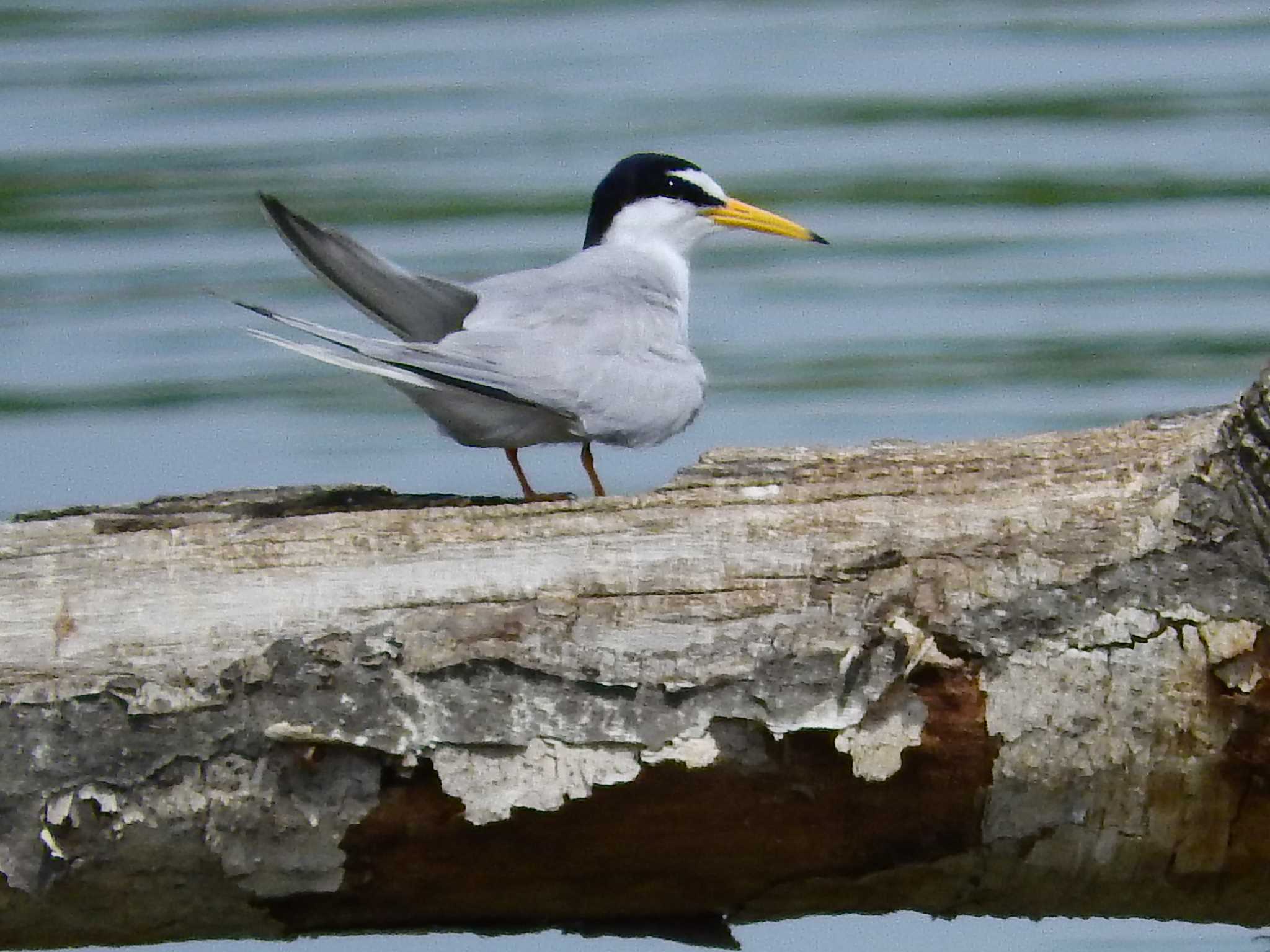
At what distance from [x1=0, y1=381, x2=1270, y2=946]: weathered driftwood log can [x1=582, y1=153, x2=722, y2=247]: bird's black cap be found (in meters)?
2.26

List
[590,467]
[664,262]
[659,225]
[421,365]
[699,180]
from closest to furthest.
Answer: [421,365]
[590,467]
[664,262]
[659,225]
[699,180]

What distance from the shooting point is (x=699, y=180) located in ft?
16.2

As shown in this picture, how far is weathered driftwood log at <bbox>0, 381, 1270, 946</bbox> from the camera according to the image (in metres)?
2.53

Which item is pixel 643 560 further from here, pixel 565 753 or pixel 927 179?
pixel 927 179

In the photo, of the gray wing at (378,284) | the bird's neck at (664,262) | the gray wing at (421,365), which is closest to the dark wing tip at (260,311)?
the gray wing at (421,365)

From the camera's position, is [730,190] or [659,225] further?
[730,190]

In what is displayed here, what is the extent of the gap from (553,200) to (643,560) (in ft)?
20.6

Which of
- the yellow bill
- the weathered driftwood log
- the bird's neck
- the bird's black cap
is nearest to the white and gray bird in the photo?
the bird's neck

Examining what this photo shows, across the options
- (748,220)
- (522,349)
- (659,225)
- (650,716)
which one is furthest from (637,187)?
(650,716)

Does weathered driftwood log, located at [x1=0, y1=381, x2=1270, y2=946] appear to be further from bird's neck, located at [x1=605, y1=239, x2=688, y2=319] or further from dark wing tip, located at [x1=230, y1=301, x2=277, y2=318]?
bird's neck, located at [x1=605, y1=239, x2=688, y2=319]

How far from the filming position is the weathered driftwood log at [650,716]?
253 centimetres

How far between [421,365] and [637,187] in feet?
5.57

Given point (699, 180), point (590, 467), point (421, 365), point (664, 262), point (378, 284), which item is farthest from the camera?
point (699, 180)

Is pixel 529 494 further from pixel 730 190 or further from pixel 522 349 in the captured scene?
pixel 730 190
